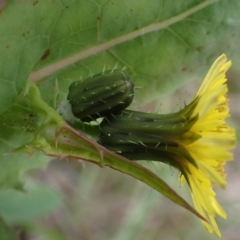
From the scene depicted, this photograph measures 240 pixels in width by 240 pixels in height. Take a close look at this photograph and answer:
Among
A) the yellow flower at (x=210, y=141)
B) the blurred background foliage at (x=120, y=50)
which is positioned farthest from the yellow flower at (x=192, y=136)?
the blurred background foliage at (x=120, y=50)

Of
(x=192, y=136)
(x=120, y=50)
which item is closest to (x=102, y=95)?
(x=192, y=136)

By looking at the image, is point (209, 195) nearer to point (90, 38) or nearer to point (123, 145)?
point (123, 145)

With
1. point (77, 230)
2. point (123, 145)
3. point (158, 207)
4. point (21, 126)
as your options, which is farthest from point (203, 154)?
point (158, 207)

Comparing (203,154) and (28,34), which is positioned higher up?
(28,34)

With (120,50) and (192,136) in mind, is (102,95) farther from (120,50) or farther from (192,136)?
(120,50)

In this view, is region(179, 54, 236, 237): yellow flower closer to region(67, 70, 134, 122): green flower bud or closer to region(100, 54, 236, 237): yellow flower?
region(100, 54, 236, 237): yellow flower

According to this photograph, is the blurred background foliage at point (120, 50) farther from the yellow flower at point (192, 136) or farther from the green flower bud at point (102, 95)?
the yellow flower at point (192, 136)

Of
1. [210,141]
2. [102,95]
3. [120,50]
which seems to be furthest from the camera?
[120,50]
